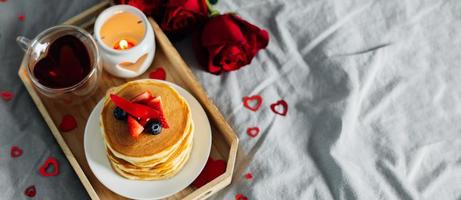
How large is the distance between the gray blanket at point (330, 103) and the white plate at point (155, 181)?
91 millimetres

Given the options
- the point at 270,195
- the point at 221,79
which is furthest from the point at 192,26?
the point at 270,195

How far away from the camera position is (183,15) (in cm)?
87

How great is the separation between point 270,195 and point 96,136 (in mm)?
296

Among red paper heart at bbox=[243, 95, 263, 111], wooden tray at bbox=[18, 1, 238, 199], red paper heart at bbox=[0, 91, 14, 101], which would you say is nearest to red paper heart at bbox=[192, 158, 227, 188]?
wooden tray at bbox=[18, 1, 238, 199]

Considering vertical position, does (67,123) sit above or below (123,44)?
below

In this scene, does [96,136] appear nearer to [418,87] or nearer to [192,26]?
[192,26]

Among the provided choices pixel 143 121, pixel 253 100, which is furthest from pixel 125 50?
pixel 253 100

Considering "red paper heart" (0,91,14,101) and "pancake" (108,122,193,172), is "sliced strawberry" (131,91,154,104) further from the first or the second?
"red paper heart" (0,91,14,101)

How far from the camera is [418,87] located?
36.1 inches

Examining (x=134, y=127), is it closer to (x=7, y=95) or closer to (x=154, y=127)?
(x=154, y=127)

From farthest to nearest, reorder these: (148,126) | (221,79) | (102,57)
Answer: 1. (221,79)
2. (102,57)
3. (148,126)

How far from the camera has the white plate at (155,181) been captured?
77 centimetres

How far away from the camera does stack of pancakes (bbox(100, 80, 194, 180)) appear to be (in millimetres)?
713

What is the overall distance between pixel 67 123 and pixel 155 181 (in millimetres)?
188
